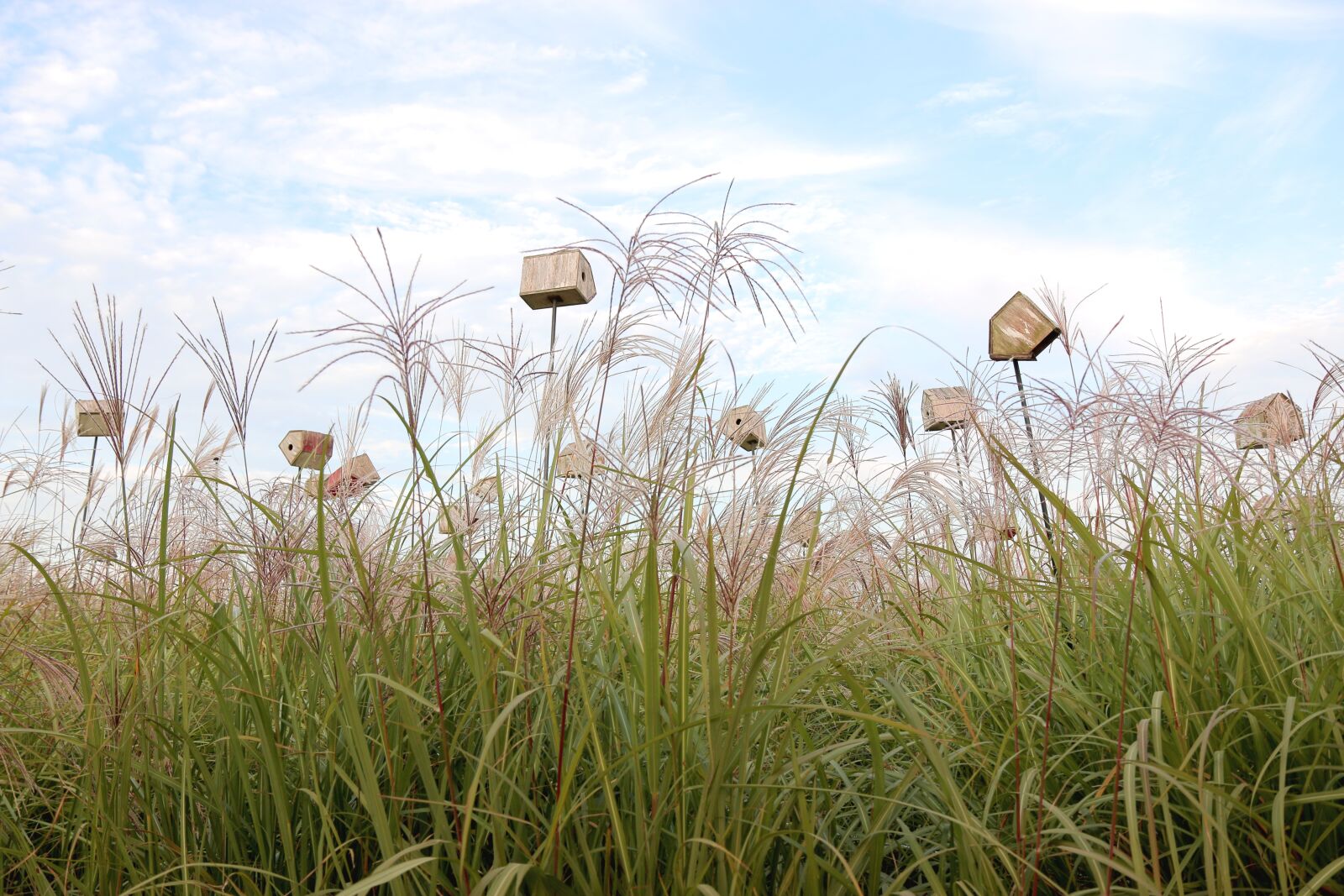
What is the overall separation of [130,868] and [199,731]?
459 millimetres

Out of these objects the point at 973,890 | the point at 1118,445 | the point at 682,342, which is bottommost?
the point at 973,890

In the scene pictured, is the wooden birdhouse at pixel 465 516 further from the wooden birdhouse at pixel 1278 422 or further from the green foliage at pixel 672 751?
the wooden birdhouse at pixel 1278 422

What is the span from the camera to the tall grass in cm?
147

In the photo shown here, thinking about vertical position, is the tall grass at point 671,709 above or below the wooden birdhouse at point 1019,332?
below

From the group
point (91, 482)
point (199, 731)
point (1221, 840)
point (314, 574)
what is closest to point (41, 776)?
point (199, 731)

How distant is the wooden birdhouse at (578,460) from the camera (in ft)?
5.59

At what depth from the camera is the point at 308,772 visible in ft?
5.70

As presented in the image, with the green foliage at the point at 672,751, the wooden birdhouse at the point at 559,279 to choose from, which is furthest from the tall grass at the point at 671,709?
the wooden birdhouse at the point at 559,279

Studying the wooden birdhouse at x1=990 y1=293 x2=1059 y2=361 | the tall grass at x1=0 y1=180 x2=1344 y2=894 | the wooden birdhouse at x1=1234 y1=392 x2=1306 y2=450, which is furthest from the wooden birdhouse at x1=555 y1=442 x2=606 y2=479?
the wooden birdhouse at x1=990 y1=293 x2=1059 y2=361

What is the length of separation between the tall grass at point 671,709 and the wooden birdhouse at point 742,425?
0.05 metres

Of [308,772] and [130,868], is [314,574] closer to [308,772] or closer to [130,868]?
[308,772]

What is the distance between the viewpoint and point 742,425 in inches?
73.2

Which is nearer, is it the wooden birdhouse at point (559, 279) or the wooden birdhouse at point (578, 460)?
the wooden birdhouse at point (578, 460)

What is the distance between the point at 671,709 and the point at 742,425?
0.64 meters
